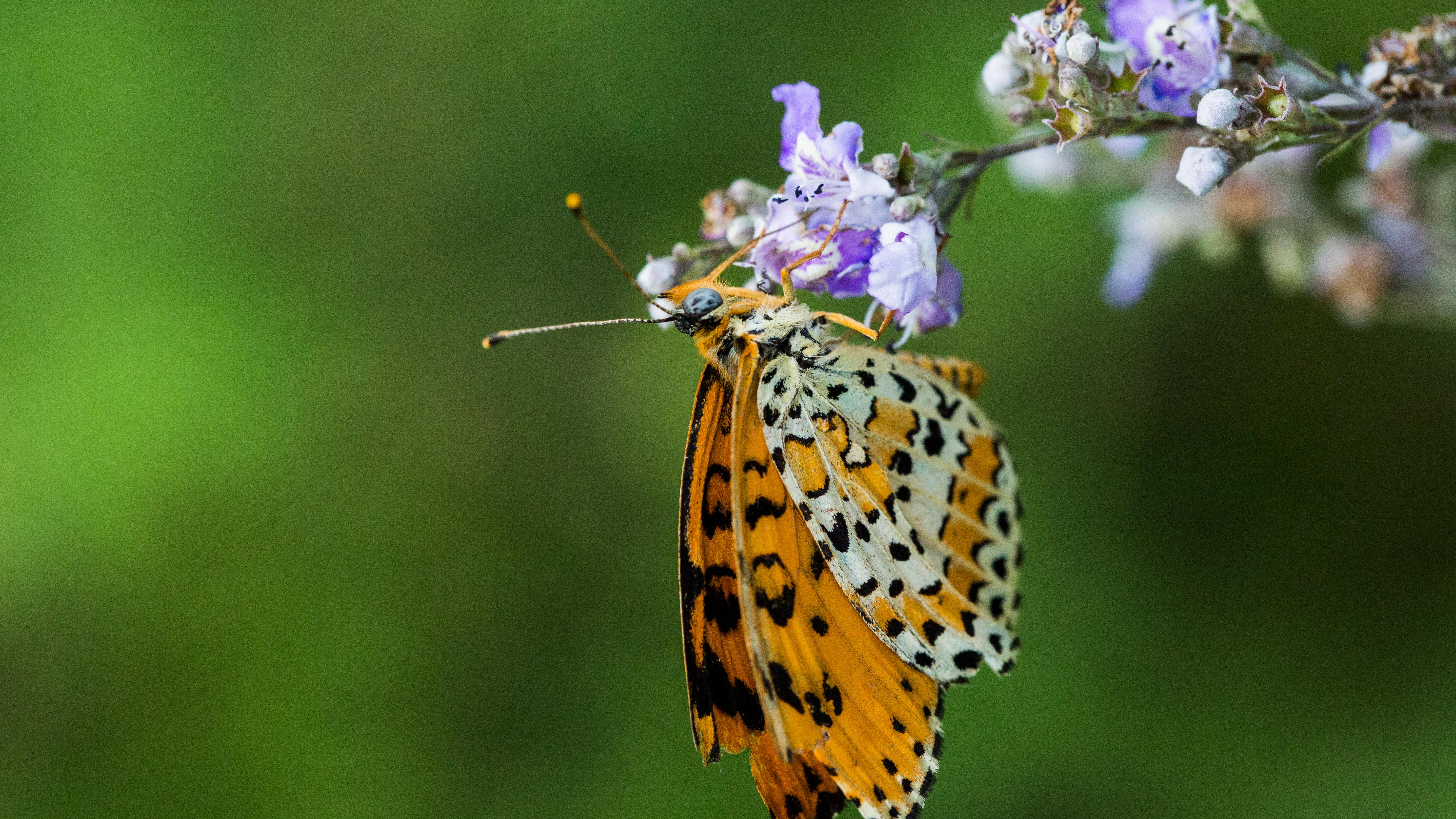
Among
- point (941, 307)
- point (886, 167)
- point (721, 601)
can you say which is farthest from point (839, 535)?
point (886, 167)

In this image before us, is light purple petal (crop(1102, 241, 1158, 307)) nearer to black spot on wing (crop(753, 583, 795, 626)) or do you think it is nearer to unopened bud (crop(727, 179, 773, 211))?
unopened bud (crop(727, 179, 773, 211))

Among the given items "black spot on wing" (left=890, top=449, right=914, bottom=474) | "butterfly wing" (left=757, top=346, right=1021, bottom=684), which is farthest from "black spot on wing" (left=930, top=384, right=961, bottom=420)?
"black spot on wing" (left=890, top=449, right=914, bottom=474)

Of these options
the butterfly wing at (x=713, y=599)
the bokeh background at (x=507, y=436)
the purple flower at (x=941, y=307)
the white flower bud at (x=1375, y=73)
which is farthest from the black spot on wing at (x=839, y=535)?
the bokeh background at (x=507, y=436)

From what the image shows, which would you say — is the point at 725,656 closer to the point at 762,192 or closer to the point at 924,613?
the point at 924,613

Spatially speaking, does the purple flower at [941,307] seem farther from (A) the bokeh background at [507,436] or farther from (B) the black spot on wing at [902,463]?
(A) the bokeh background at [507,436]

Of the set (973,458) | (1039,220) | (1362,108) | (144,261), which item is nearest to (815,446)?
(973,458)

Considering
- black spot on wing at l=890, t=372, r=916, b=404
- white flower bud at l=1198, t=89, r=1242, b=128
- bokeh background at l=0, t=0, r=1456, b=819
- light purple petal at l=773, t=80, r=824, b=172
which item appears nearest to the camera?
white flower bud at l=1198, t=89, r=1242, b=128
